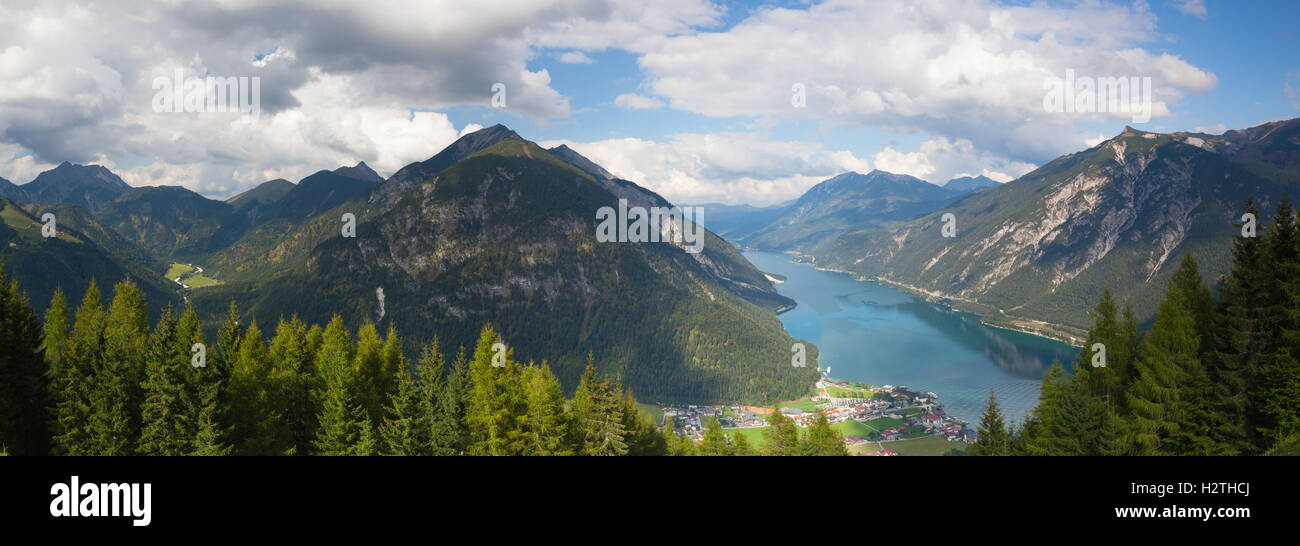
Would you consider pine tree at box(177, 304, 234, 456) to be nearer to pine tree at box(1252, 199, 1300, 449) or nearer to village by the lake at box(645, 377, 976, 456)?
pine tree at box(1252, 199, 1300, 449)

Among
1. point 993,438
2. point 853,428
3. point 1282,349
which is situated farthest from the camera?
point 853,428

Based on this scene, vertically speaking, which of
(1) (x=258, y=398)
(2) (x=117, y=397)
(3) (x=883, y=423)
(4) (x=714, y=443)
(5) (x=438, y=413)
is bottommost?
(3) (x=883, y=423)

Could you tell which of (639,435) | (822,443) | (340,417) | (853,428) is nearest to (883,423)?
(853,428)

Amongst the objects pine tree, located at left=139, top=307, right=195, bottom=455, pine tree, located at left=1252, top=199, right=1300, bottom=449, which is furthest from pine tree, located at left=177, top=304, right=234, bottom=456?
pine tree, located at left=1252, top=199, right=1300, bottom=449

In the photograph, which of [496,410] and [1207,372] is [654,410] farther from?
[1207,372]

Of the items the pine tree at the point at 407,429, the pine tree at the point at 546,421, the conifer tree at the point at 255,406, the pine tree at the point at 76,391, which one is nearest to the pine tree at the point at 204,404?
the conifer tree at the point at 255,406
